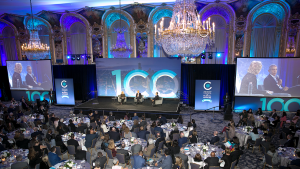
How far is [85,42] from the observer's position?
632 inches

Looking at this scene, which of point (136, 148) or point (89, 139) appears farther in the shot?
point (89, 139)

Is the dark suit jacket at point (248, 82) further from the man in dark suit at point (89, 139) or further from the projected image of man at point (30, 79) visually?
the projected image of man at point (30, 79)

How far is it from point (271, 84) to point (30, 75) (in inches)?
767

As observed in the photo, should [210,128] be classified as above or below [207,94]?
below

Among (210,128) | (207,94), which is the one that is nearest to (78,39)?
(207,94)

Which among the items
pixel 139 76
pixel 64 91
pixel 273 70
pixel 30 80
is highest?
pixel 273 70

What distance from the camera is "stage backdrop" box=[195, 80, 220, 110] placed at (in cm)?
1298

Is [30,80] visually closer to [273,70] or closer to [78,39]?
[78,39]

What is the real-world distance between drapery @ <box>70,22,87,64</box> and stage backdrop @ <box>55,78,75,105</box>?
271cm

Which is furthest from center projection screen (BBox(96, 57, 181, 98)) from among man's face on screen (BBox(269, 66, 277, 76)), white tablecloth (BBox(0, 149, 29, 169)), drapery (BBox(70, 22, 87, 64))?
white tablecloth (BBox(0, 149, 29, 169))

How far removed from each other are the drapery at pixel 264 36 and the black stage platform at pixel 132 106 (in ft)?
23.5

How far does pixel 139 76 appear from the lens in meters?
15.2

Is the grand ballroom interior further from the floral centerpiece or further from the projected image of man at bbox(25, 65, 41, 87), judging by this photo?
the floral centerpiece

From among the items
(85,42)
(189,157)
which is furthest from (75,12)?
(189,157)
